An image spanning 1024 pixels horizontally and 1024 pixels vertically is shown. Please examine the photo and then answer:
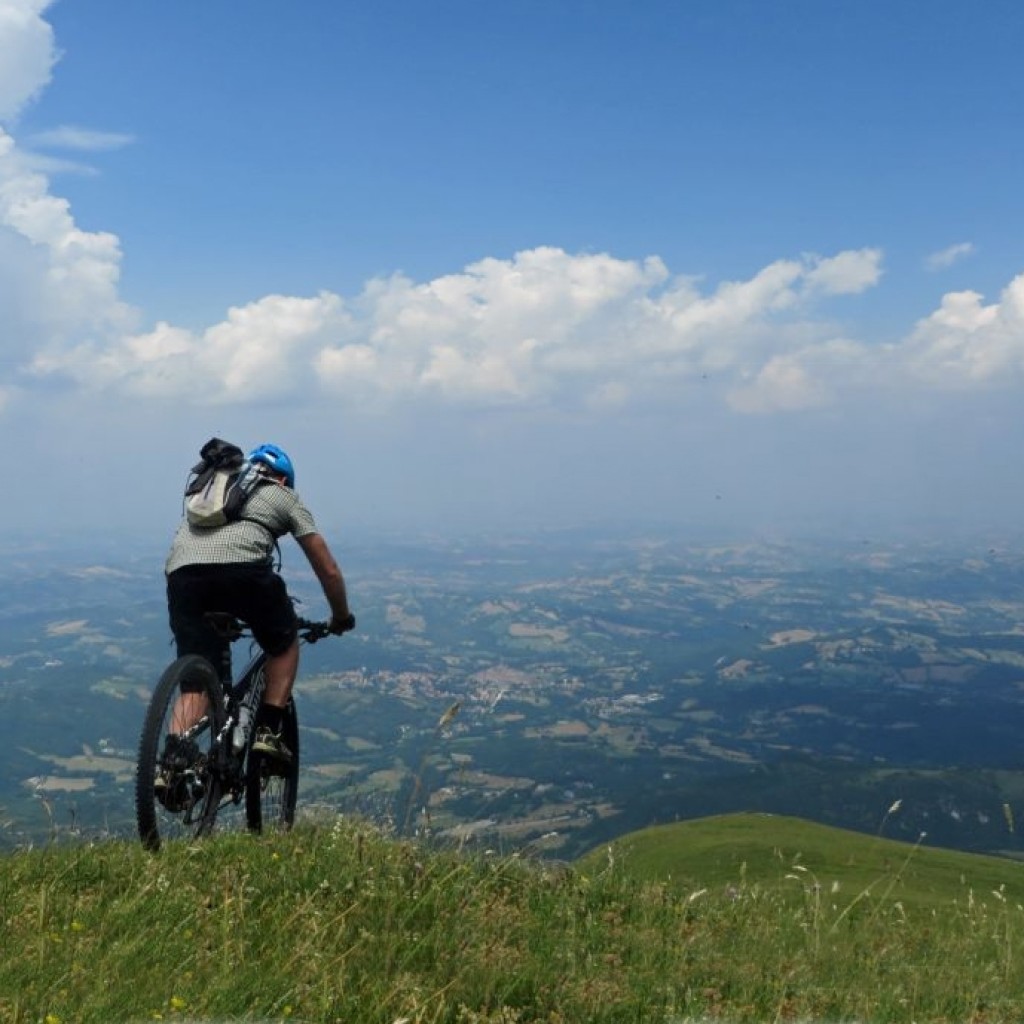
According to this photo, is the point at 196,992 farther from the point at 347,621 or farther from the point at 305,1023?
the point at 347,621

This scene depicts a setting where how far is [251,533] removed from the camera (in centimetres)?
770

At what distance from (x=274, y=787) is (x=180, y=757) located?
148cm

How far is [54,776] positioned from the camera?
437 feet

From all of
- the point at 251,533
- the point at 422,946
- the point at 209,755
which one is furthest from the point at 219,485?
the point at 422,946

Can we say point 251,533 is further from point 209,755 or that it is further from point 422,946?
point 422,946

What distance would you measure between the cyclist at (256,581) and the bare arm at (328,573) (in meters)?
0.01

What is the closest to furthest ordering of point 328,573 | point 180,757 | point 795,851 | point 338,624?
1. point 180,757
2. point 328,573
3. point 338,624
4. point 795,851

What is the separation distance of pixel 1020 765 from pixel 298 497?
20248 centimetres

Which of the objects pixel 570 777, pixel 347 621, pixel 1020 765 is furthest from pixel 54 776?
pixel 1020 765

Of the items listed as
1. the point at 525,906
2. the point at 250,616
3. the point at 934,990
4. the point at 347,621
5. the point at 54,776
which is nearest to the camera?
the point at 934,990

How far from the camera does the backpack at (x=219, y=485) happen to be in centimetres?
768

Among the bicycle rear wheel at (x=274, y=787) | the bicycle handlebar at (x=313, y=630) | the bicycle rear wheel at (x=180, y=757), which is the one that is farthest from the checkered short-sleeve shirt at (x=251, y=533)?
the bicycle rear wheel at (x=274, y=787)

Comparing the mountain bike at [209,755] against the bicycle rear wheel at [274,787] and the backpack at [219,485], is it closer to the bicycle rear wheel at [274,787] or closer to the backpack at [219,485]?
the bicycle rear wheel at [274,787]

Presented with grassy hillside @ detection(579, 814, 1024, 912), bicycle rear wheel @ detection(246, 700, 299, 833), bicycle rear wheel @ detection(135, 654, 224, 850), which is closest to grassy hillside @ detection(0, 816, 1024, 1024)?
bicycle rear wheel @ detection(135, 654, 224, 850)
